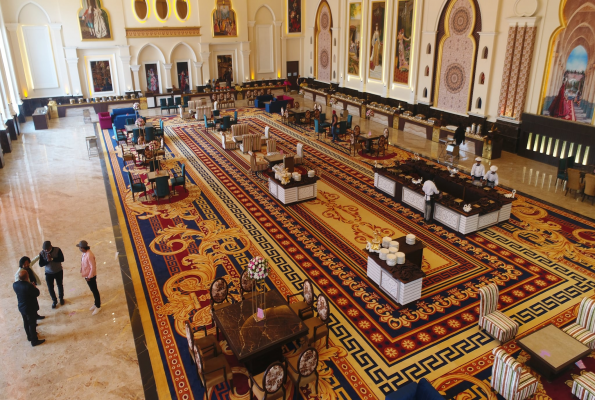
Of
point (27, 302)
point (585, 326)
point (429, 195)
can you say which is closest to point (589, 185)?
point (429, 195)

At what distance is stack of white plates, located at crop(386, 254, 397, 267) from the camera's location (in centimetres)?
Result: 812

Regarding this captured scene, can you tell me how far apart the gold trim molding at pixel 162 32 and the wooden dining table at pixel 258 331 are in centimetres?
2394

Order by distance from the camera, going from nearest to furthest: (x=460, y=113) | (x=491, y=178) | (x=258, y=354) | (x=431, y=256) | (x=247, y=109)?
(x=258, y=354)
(x=431, y=256)
(x=491, y=178)
(x=460, y=113)
(x=247, y=109)

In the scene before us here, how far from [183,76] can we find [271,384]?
85.3 ft

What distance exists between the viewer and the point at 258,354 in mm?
6094

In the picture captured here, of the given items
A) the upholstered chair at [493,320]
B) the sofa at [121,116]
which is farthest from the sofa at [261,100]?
the upholstered chair at [493,320]

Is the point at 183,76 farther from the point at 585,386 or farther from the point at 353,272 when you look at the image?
the point at 585,386

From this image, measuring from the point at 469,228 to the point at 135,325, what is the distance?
795 cm

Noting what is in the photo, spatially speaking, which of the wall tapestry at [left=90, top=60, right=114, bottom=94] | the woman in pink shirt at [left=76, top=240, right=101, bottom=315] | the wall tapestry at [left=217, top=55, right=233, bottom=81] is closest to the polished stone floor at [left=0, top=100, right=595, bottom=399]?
the woman in pink shirt at [left=76, top=240, right=101, bottom=315]

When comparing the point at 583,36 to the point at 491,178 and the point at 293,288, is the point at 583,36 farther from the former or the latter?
the point at 293,288

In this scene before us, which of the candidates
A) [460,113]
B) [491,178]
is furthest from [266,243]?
[460,113]

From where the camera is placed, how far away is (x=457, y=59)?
17781mm

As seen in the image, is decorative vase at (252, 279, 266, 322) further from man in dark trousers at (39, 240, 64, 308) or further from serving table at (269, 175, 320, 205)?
serving table at (269, 175, 320, 205)

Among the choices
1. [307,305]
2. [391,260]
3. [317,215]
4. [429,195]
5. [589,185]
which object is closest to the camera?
[307,305]
